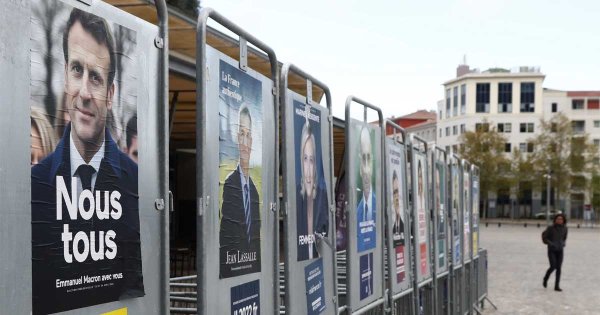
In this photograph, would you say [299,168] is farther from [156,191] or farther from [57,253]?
[57,253]

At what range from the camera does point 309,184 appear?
4641 mm

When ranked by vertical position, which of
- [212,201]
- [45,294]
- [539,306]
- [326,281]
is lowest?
[539,306]

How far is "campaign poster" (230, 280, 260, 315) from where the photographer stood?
337 centimetres

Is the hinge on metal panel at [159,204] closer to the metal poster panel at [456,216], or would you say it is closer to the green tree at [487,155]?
the metal poster panel at [456,216]

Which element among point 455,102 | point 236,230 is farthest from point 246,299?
point 455,102

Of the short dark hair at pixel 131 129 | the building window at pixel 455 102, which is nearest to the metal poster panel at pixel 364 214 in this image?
the short dark hair at pixel 131 129

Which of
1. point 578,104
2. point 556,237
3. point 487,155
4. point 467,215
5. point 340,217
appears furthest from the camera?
point 578,104

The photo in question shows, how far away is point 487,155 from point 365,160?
72.1 m

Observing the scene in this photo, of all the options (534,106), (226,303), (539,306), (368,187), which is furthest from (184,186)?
(534,106)

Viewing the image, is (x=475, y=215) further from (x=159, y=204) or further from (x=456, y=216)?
(x=159, y=204)

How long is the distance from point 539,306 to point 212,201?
12500mm

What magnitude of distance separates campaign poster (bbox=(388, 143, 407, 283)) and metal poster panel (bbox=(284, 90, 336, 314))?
1.68 metres

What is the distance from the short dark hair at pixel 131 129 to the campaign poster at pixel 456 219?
815 centimetres

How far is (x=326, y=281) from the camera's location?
4.98m
